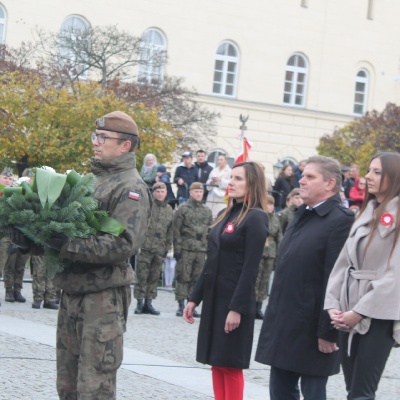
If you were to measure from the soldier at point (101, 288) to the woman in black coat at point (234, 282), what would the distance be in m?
1.25

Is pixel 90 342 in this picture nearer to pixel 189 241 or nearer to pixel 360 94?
pixel 189 241

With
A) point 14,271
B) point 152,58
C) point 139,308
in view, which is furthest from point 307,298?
point 152,58

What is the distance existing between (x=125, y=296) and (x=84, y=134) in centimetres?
1948

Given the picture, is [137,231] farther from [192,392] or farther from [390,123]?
[390,123]

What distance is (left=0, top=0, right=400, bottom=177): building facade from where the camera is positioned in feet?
145

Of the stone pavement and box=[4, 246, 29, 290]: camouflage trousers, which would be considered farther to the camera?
box=[4, 246, 29, 290]: camouflage trousers

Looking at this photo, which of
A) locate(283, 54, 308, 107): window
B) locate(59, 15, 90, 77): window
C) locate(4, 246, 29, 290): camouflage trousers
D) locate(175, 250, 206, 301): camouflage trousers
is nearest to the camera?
locate(4, 246, 29, 290): camouflage trousers

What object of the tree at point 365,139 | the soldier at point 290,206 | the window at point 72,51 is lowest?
the soldier at point 290,206

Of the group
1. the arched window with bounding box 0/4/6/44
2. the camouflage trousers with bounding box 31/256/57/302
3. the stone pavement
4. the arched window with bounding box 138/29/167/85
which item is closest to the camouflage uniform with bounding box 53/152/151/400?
the stone pavement

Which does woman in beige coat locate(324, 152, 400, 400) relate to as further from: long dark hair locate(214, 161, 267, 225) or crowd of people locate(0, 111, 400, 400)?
long dark hair locate(214, 161, 267, 225)

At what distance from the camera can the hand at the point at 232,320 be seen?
7590mm

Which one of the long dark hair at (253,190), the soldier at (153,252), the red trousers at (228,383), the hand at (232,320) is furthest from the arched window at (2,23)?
the hand at (232,320)

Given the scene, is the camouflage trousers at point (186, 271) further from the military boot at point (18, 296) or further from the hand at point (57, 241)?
the hand at point (57, 241)

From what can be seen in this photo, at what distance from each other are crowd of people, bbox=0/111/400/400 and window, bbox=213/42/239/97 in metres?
38.2
